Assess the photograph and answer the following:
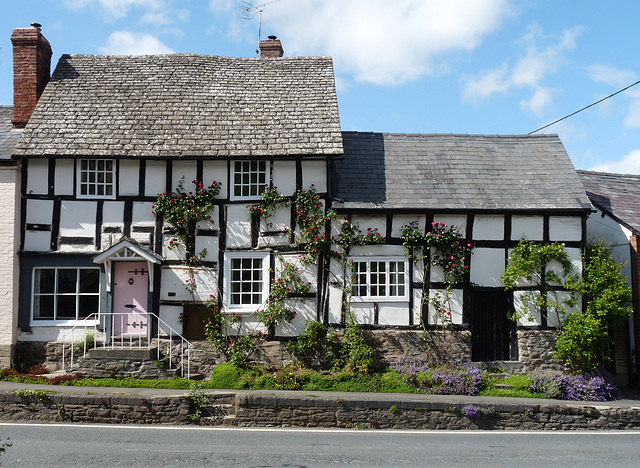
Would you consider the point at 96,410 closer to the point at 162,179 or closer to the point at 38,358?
the point at 38,358

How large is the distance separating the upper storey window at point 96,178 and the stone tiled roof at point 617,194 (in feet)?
46.9

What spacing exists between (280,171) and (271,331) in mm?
4280

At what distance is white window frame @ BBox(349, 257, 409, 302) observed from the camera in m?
14.5

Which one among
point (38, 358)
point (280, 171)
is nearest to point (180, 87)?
point (280, 171)

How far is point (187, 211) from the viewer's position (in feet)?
47.2

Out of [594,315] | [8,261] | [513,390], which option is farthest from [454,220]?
[8,261]

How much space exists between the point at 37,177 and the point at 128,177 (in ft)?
7.80

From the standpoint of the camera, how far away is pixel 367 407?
11469mm

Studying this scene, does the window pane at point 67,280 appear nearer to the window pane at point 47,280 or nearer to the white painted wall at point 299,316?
the window pane at point 47,280

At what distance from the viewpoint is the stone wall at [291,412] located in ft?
37.3

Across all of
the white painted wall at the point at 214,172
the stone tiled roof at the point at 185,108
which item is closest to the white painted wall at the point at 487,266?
the stone tiled roof at the point at 185,108

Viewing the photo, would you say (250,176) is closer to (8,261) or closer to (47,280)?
(47,280)

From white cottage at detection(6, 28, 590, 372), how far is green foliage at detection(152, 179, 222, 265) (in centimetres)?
17

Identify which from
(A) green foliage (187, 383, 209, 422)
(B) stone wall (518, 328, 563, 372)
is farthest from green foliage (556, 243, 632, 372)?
(A) green foliage (187, 383, 209, 422)
